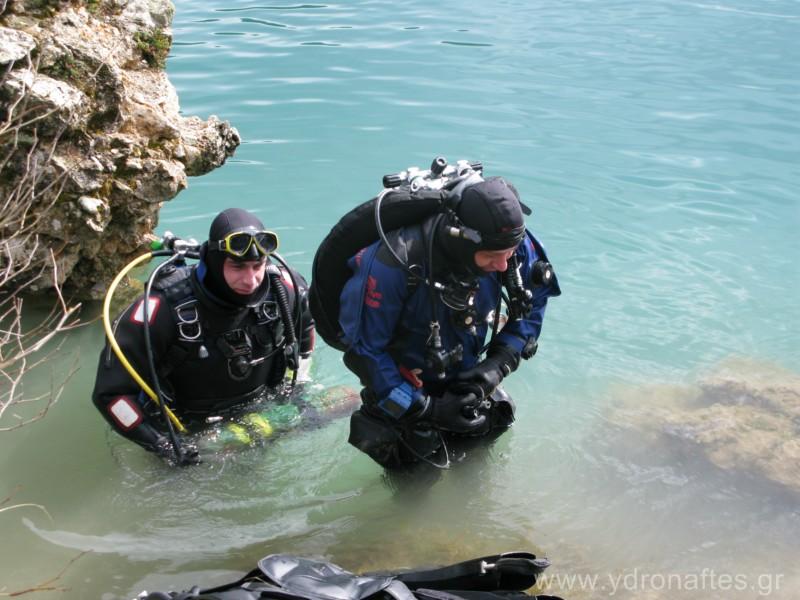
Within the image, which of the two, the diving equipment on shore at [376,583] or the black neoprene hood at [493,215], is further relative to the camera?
the black neoprene hood at [493,215]

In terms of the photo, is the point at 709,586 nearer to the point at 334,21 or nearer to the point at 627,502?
the point at 627,502

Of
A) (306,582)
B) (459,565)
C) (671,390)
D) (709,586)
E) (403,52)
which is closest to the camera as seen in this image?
(306,582)

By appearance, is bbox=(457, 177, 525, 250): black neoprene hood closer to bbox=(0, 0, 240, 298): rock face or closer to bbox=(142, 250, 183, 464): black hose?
bbox=(142, 250, 183, 464): black hose

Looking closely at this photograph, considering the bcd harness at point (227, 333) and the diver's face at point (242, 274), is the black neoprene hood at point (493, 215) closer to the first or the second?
the diver's face at point (242, 274)

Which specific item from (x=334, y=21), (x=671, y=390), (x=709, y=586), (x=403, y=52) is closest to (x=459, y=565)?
(x=709, y=586)

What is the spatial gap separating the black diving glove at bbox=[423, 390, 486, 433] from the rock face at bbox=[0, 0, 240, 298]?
2110mm

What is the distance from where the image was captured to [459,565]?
9.11 feet

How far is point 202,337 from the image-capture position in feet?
13.8

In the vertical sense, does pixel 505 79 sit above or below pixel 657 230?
above

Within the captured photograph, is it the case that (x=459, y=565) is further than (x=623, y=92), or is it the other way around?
(x=623, y=92)

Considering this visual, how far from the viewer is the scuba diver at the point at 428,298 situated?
11.5ft

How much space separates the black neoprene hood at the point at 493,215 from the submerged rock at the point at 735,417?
215 centimetres

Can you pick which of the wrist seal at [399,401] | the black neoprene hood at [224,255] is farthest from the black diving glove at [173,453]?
the wrist seal at [399,401]

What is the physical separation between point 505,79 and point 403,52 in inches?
72.5
